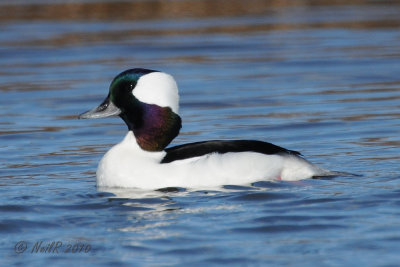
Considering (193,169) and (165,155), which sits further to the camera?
(165,155)

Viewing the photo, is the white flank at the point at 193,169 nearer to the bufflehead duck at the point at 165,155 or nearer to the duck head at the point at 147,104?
the bufflehead duck at the point at 165,155

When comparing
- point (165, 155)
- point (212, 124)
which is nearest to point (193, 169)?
point (165, 155)

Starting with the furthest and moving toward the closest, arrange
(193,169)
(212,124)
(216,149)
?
(212,124), (216,149), (193,169)

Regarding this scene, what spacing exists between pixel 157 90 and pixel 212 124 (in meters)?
4.13

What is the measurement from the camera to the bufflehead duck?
29.7 feet

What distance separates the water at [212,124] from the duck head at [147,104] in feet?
2.20

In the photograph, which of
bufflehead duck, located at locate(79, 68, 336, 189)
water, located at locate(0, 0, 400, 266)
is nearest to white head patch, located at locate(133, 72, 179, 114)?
bufflehead duck, located at locate(79, 68, 336, 189)

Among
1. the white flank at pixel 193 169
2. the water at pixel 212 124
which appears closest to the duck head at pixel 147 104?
the white flank at pixel 193 169

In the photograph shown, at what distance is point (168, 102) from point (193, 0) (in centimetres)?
1984

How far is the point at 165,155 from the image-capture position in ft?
30.7

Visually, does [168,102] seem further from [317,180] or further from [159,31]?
[159,31]

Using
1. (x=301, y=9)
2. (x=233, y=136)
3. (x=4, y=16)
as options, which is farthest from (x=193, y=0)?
(x=233, y=136)

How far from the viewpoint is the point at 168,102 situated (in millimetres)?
9328

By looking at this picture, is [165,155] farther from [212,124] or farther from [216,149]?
[212,124]
